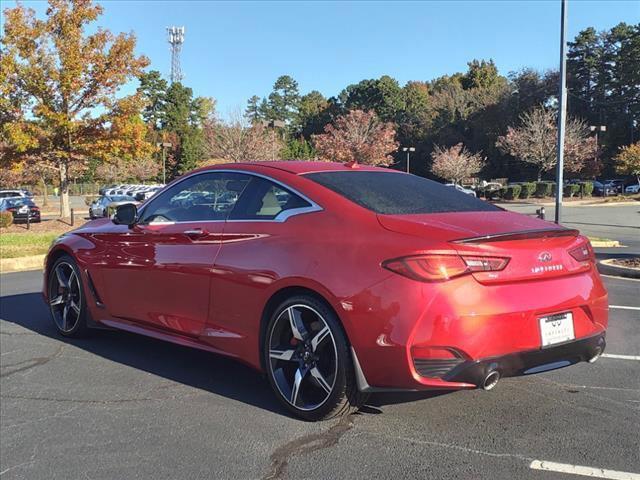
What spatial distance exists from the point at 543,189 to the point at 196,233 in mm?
51676

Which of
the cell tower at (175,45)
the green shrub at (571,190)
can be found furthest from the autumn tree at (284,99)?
the green shrub at (571,190)

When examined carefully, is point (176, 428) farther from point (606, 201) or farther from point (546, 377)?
point (606, 201)

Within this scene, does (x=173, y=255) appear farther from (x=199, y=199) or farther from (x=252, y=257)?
(x=252, y=257)

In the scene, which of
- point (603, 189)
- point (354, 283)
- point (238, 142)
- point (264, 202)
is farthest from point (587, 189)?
point (354, 283)

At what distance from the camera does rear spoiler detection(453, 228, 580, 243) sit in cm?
324

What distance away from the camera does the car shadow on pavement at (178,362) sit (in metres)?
4.29

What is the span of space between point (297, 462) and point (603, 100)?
79.3 metres

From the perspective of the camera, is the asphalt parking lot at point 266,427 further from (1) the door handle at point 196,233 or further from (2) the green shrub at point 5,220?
(2) the green shrub at point 5,220

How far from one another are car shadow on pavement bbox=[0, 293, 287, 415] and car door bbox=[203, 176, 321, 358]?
0.40 m

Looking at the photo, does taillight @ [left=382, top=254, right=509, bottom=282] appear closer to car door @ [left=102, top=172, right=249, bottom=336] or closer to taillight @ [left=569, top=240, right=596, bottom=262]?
taillight @ [left=569, top=240, right=596, bottom=262]

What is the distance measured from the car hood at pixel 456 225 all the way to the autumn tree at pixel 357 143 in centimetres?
4605

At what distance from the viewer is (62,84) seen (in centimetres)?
2042

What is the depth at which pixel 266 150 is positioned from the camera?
4550 cm

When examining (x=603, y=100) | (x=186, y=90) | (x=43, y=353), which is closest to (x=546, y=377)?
(x=43, y=353)
